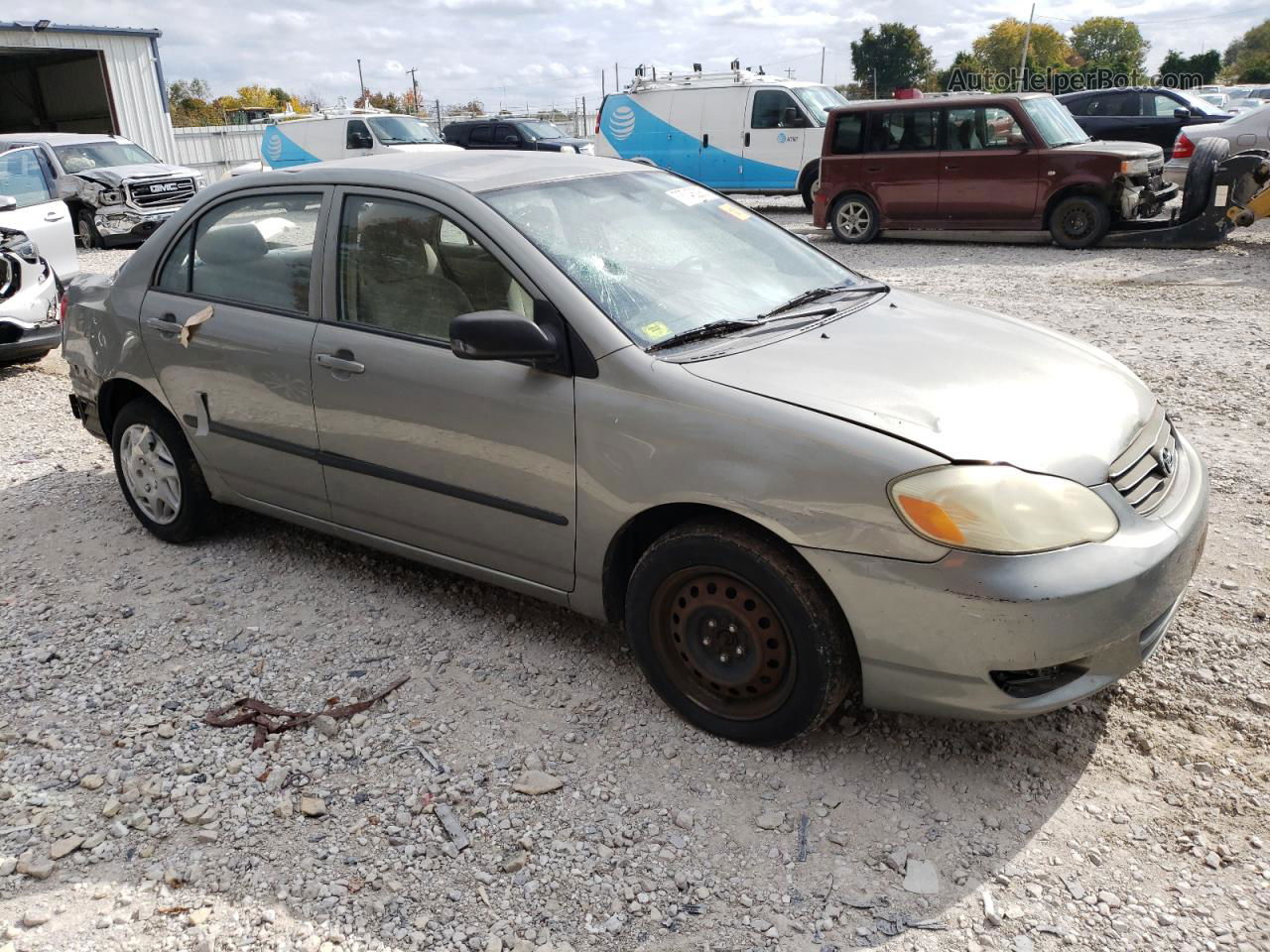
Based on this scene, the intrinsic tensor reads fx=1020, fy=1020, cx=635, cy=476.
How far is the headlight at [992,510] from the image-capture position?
2.46 metres

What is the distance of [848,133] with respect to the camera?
13.5 meters

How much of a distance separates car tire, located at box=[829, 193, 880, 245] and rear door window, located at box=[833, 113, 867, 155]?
0.60 m

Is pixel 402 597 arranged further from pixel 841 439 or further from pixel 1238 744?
pixel 1238 744

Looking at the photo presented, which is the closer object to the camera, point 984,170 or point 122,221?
point 984,170

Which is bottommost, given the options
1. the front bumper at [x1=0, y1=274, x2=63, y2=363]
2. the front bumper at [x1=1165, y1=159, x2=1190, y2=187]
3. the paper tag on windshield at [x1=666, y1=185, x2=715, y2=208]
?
the front bumper at [x1=0, y1=274, x2=63, y2=363]

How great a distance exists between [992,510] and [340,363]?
2.25m

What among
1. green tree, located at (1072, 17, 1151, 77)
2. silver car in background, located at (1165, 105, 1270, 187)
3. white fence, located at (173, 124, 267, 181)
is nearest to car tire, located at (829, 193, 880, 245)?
silver car in background, located at (1165, 105, 1270, 187)

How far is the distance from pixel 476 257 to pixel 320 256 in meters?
0.76

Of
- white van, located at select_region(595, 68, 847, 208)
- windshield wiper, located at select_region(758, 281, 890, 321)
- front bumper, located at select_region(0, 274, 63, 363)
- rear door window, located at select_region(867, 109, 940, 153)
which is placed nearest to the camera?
windshield wiper, located at select_region(758, 281, 890, 321)

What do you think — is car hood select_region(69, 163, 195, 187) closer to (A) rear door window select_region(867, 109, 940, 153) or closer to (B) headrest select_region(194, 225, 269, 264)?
(A) rear door window select_region(867, 109, 940, 153)

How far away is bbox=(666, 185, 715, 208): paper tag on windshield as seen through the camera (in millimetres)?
3891

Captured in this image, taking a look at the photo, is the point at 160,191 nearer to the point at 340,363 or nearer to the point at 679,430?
the point at 340,363

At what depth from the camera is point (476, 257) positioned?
3.32 metres

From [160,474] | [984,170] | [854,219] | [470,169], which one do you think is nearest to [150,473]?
[160,474]
